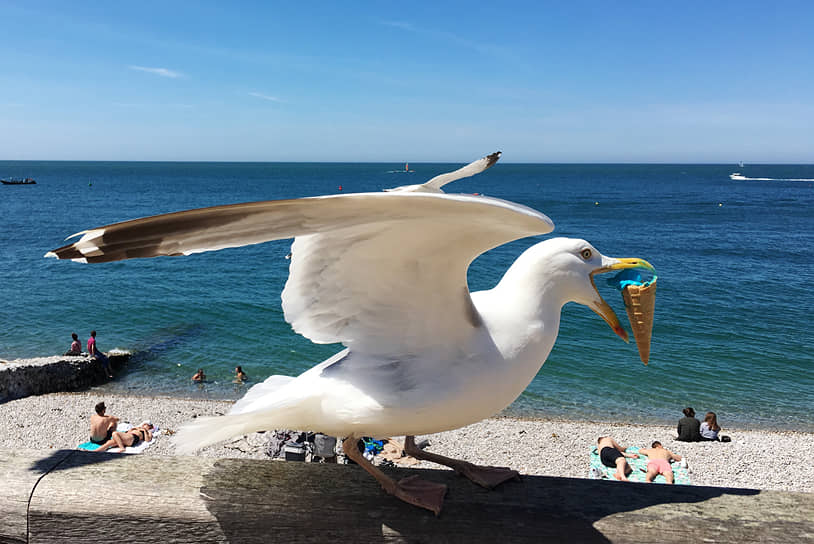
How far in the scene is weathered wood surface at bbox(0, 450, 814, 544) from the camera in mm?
1897

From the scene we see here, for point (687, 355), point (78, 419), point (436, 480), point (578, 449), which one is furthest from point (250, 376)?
point (436, 480)

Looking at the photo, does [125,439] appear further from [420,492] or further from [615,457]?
[420,492]

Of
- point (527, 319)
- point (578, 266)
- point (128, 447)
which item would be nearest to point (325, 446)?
point (128, 447)

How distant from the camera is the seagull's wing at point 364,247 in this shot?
1597mm

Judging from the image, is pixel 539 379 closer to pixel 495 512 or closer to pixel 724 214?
pixel 495 512

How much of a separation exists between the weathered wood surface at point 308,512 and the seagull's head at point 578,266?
70cm

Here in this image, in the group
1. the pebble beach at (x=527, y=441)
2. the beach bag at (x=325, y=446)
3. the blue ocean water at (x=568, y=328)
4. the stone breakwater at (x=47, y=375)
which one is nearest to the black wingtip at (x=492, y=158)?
the beach bag at (x=325, y=446)

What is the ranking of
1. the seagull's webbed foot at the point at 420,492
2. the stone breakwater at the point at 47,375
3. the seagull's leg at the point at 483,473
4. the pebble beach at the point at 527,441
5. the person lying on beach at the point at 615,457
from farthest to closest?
the stone breakwater at the point at 47,375 → the pebble beach at the point at 527,441 → the person lying on beach at the point at 615,457 → the seagull's leg at the point at 483,473 → the seagull's webbed foot at the point at 420,492

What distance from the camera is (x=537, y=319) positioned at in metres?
2.33

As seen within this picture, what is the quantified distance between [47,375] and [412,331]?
16842 millimetres

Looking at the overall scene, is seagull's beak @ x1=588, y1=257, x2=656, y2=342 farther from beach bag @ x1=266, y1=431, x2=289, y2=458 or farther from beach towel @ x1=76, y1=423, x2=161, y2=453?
beach towel @ x1=76, y1=423, x2=161, y2=453

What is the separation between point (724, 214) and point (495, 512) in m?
69.4

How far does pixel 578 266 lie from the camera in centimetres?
233

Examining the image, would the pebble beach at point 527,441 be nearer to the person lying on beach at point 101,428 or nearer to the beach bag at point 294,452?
the person lying on beach at point 101,428
